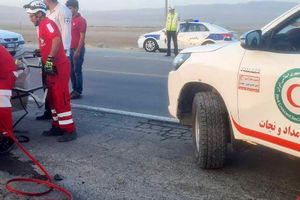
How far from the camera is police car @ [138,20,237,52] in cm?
1971

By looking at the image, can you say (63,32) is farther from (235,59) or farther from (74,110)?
(235,59)

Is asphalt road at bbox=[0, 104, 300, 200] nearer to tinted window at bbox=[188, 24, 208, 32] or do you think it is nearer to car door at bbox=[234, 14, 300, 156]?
car door at bbox=[234, 14, 300, 156]

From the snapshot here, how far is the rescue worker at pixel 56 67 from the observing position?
19.7 ft

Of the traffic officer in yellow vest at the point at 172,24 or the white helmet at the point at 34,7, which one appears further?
the traffic officer in yellow vest at the point at 172,24

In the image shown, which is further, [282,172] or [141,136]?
[141,136]

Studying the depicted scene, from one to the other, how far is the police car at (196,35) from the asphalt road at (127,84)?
427 centimetres

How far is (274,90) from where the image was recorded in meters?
3.91

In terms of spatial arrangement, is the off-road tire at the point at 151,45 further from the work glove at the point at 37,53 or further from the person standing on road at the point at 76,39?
the work glove at the point at 37,53

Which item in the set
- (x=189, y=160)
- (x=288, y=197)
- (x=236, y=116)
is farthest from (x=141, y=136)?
(x=288, y=197)

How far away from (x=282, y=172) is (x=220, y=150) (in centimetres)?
68

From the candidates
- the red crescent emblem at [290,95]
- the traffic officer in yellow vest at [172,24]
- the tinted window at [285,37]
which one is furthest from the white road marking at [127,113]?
the traffic officer in yellow vest at [172,24]

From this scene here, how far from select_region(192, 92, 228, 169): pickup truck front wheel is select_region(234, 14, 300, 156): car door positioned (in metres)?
0.32

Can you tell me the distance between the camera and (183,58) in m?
5.36

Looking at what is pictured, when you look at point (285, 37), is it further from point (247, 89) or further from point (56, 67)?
point (56, 67)
